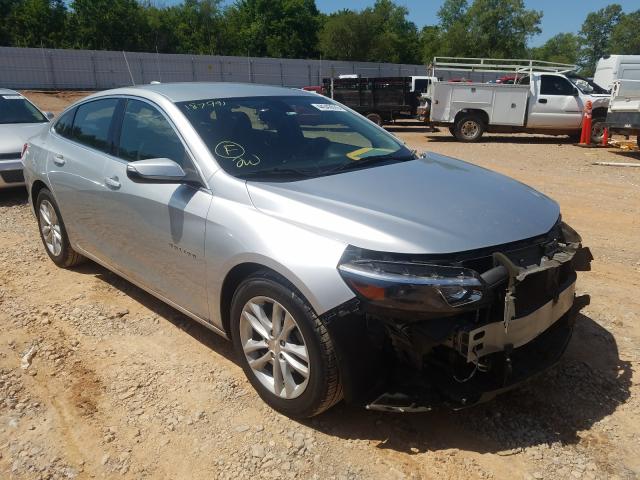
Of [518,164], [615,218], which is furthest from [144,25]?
[615,218]

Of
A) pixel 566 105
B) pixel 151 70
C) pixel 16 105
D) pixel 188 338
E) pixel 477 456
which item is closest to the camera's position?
pixel 477 456

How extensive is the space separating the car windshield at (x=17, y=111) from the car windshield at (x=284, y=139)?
6418 millimetres

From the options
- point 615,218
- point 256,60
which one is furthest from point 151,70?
point 615,218

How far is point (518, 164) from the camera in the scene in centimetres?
1121

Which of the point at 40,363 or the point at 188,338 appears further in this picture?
the point at 188,338

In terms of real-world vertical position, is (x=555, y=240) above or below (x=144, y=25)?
below

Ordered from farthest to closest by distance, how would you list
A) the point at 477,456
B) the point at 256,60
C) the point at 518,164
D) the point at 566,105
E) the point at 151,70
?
the point at 256,60 → the point at 151,70 → the point at 566,105 → the point at 518,164 → the point at 477,456

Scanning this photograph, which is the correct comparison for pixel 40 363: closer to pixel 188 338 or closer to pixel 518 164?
pixel 188 338

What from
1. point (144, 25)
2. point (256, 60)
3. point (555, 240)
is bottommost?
point (555, 240)

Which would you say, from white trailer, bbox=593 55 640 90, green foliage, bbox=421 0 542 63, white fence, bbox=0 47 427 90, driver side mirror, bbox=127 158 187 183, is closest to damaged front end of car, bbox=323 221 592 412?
driver side mirror, bbox=127 158 187 183

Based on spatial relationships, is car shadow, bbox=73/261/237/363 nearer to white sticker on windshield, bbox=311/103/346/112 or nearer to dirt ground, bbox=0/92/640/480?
dirt ground, bbox=0/92/640/480

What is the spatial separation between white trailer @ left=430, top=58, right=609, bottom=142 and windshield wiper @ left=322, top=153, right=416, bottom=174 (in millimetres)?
12277

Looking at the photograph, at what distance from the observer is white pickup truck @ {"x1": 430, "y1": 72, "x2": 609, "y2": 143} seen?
14.8m

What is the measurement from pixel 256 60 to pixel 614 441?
43.3 meters
